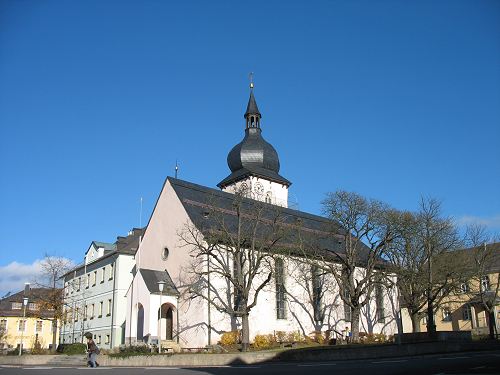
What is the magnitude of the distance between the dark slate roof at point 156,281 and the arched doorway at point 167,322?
1.12 metres

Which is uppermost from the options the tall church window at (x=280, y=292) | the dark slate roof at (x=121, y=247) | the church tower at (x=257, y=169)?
the church tower at (x=257, y=169)

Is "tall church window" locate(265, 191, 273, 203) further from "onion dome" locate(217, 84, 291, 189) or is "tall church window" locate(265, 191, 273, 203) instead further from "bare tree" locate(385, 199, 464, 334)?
"bare tree" locate(385, 199, 464, 334)

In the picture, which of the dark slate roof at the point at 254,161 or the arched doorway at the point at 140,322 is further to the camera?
the dark slate roof at the point at 254,161

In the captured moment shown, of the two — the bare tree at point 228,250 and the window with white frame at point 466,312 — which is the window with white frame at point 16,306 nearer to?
Answer: the bare tree at point 228,250

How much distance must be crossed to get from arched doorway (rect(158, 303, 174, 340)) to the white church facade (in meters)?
0.07

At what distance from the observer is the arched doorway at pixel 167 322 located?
38.0m

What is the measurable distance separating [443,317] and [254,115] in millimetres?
33940

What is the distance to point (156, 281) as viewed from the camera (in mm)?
37156

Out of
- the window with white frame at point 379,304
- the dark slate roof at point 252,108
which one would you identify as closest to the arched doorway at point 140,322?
the window with white frame at point 379,304

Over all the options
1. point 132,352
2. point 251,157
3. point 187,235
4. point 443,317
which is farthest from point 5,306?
point 443,317

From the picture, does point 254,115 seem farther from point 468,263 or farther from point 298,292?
point 468,263

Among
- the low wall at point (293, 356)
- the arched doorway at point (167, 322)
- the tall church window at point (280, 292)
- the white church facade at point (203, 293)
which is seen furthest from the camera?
the tall church window at point (280, 292)

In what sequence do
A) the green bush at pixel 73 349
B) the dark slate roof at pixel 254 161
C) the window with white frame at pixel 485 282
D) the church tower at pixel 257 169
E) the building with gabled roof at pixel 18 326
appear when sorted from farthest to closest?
the building with gabled roof at pixel 18 326, the dark slate roof at pixel 254 161, the church tower at pixel 257 169, the window with white frame at pixel 485 282, the green bush at pixel 73 349

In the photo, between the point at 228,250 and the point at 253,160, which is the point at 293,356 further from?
the point at 253,160
